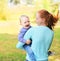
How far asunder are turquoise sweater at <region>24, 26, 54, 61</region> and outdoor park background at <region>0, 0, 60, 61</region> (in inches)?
41.4

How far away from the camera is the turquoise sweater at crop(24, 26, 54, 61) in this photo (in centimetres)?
249

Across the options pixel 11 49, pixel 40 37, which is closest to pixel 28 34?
pixel 40 37

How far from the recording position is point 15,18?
3.63m

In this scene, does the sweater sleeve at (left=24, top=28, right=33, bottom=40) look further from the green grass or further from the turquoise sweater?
the green grass

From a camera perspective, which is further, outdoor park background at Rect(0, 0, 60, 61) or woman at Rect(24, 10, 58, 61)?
outdoor park background at Rect(0, 0, 60, 61)

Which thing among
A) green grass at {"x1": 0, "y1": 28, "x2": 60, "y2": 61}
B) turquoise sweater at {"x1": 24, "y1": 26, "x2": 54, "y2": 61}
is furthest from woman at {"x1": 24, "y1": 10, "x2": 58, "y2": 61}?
green grass at {"x1": 0, "y1": 28, "x2": 60, "y2": 61}

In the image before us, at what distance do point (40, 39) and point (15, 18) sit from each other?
1.21 m

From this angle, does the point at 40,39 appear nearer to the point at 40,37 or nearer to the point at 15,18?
the point at 40,37

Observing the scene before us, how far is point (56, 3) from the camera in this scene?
12.1 feet

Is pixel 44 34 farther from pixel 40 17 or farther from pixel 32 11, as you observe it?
pixel 32 11

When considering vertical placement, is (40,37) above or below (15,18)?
above

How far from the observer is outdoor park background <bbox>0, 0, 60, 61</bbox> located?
3.58 metres

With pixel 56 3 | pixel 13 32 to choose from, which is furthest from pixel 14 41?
pixel 56 3

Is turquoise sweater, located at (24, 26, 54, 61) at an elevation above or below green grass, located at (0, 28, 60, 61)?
above
